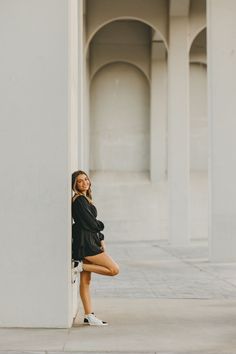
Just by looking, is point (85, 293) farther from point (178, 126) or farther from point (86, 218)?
point (178, 126)

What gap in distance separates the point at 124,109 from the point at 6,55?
1081 inches

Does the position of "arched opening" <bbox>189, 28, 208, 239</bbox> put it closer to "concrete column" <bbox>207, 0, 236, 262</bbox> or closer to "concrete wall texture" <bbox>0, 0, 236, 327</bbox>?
"concrete wall texture" <bbox>0, 0, 236, 327</bbox>

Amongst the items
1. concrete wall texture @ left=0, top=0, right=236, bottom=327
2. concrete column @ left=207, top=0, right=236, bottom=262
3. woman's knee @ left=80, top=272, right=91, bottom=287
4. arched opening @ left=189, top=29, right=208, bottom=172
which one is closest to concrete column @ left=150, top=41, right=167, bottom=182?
concrete wall texture @ left=0, top=0, right=236, bottom=327

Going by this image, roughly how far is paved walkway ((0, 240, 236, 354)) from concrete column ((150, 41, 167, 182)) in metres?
19.7

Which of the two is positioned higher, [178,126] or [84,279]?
[178,126]

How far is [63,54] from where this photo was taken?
292 inches

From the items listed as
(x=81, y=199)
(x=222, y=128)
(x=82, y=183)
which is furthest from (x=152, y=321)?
(x=222, y=128)

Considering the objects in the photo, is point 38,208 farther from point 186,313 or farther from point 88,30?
point 88,30

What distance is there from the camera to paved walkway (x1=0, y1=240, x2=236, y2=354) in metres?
6.18

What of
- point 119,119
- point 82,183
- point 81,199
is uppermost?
point 119,119

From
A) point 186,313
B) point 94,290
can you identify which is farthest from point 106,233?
point 186,313

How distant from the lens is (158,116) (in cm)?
3328

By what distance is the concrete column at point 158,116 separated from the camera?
3303cm

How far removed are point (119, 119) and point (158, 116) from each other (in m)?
2.42
